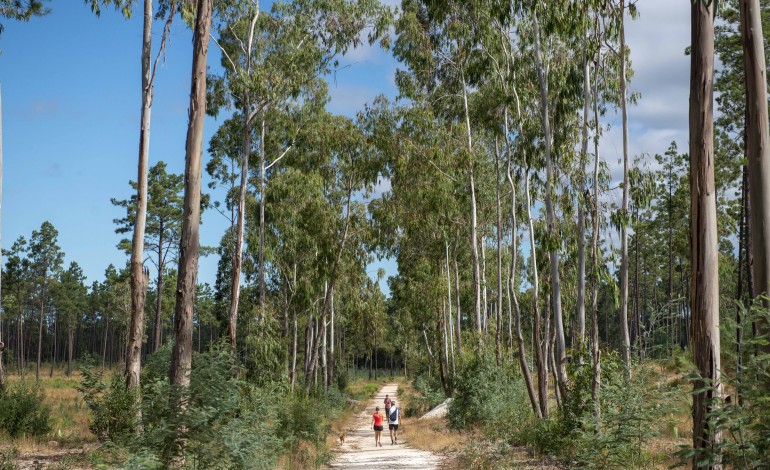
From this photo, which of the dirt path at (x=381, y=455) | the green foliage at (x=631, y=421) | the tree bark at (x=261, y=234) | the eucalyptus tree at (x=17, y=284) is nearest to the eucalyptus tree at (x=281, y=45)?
the tree bark at (x=261, y=234)

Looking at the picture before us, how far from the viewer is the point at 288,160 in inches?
1221

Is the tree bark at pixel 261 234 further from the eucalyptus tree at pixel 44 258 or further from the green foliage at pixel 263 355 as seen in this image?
the eucalyptus tree at pixel 44 258

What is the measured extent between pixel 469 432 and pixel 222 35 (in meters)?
16.1

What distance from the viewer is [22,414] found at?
16.9m

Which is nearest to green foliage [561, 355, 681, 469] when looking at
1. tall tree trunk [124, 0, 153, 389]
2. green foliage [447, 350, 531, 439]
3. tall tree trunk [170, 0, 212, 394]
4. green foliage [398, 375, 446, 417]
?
tall tree trunk [170, 0, 212, 394]

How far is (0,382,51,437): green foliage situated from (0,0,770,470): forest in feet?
0.17

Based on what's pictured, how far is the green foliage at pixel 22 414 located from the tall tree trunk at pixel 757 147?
1553cm

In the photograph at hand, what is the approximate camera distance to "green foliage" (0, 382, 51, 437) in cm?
1656

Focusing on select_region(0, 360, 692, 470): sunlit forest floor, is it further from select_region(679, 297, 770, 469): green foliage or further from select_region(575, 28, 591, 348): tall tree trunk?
select_region(679, 297, 770, 469): green foliage

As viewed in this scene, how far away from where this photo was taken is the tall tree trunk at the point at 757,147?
736 centimetres

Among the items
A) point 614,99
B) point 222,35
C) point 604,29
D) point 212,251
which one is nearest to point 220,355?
point 604,29

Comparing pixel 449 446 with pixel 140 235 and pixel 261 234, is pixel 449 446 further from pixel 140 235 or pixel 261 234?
pixel 261 234

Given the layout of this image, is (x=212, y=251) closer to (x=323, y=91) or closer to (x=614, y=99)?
(x=323, y=91)

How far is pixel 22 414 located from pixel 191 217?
29.8 ft
